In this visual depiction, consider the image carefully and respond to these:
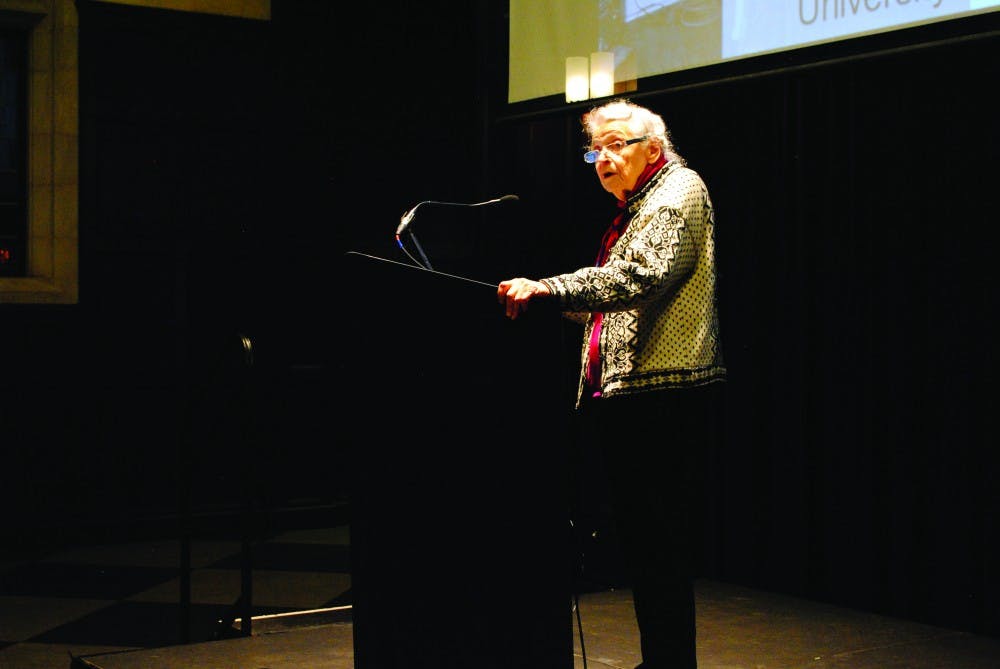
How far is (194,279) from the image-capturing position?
583 cm

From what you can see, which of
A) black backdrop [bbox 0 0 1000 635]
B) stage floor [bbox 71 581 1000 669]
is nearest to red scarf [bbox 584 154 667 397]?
stage floor [bbox 71 581 1000 669]

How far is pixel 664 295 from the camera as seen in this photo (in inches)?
103

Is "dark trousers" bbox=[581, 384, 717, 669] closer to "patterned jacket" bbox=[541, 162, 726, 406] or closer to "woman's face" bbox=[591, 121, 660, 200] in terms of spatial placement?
"patterned jacket" bbox=[541, 162, 726, 406]

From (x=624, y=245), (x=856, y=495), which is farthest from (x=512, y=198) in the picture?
(x=856, y=495)

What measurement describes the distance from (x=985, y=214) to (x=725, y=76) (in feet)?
2.91

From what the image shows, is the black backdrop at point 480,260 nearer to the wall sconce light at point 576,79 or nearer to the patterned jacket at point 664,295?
the wall sconce light at point 576,79

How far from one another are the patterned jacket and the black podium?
226 millimetres

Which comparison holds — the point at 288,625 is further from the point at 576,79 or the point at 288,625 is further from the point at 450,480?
the point at 576,79

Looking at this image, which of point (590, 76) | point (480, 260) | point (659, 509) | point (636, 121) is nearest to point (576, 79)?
point (590, 76)

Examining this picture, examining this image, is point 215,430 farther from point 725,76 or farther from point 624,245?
point 624,245

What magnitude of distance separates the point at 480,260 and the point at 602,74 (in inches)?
70.1

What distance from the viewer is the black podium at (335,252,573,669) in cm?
238

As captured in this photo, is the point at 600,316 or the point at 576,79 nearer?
the point at 600,316

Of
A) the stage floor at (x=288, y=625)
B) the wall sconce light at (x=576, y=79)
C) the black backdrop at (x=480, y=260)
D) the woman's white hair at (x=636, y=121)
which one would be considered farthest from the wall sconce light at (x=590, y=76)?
the stage floor at (x=288, y=625)
